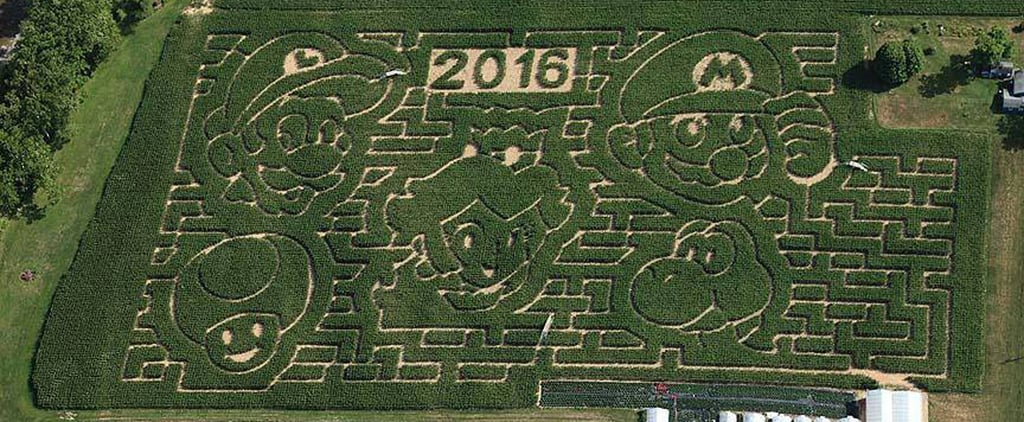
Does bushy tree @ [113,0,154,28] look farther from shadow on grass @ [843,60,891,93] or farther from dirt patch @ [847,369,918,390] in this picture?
dirt patch @ [847,369,918,390]

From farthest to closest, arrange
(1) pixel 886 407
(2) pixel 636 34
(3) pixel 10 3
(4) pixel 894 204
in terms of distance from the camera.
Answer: (3) pixel 10 3
(2) pixel 636 34
(4) pixel 894 204
(1) pixel 886 407

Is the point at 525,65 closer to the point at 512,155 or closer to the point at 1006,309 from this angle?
the point at 512,155

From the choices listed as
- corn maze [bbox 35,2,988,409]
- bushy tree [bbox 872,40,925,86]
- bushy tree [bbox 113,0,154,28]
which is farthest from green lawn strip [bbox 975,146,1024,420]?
bushy tree [bbox 113,0,154,28]

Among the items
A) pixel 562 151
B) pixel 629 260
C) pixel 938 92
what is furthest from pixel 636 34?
pixel 938 92

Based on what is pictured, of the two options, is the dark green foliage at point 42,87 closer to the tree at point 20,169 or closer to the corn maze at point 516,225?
the tree at point 20,169

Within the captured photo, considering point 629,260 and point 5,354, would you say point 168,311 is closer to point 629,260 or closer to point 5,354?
point 5,354

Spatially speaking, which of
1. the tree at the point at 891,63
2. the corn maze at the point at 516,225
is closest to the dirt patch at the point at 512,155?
the corn maze at the point at 516,225

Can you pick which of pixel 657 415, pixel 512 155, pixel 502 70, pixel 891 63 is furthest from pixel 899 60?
pixel 657 415
